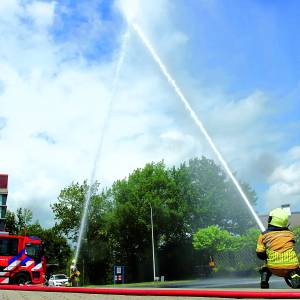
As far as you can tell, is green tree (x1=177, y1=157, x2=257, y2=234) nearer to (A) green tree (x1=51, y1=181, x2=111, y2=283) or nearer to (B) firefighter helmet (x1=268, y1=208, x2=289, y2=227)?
(A) green tree (x1=51, y1=181, x2=111, y2=283)

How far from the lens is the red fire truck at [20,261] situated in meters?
26.1

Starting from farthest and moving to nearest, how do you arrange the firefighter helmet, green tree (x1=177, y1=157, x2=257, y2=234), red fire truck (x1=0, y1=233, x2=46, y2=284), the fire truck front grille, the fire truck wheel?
1. green tree (x1=177, y1=157, x2=257, y2=234)
2. the fire truck front grille
3. the fire truck wheel
4. red fire truck (x1=0, y1=233, x2=46, y2=284)
5. the firefighter helmet

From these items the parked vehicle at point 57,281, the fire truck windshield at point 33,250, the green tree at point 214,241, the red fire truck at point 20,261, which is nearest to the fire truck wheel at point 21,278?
the red fire truck at point 20,261

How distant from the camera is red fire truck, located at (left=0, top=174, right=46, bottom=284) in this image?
85.8 ft

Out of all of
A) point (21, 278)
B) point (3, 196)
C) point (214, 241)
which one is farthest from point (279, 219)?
point (3, 196)

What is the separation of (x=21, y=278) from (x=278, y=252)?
76.8ft

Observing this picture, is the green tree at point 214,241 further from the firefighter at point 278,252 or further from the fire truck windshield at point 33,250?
the firefighter at point 278,252

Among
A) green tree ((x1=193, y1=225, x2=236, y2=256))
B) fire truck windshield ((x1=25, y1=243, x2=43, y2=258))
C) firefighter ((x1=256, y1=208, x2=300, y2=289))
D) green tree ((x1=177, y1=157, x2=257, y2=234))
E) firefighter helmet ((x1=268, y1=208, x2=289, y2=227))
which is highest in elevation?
green tree ((x1=177, y1=157, x2=257, y2=234))

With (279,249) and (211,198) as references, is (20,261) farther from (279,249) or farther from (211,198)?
(211,198)

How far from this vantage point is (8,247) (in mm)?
26844

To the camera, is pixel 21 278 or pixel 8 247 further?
pixel 8 247

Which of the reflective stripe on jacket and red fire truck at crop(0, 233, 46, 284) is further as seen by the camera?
red fire truck at crop(0, 233, 46, 284)

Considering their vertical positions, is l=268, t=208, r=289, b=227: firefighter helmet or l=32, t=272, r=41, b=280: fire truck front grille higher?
l=268, t=208, r=289, b=227: firefighter helmet

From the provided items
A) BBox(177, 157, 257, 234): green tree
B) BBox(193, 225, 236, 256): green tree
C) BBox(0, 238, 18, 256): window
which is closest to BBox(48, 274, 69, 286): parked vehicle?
BBox(0, 238, 18, 256): window
